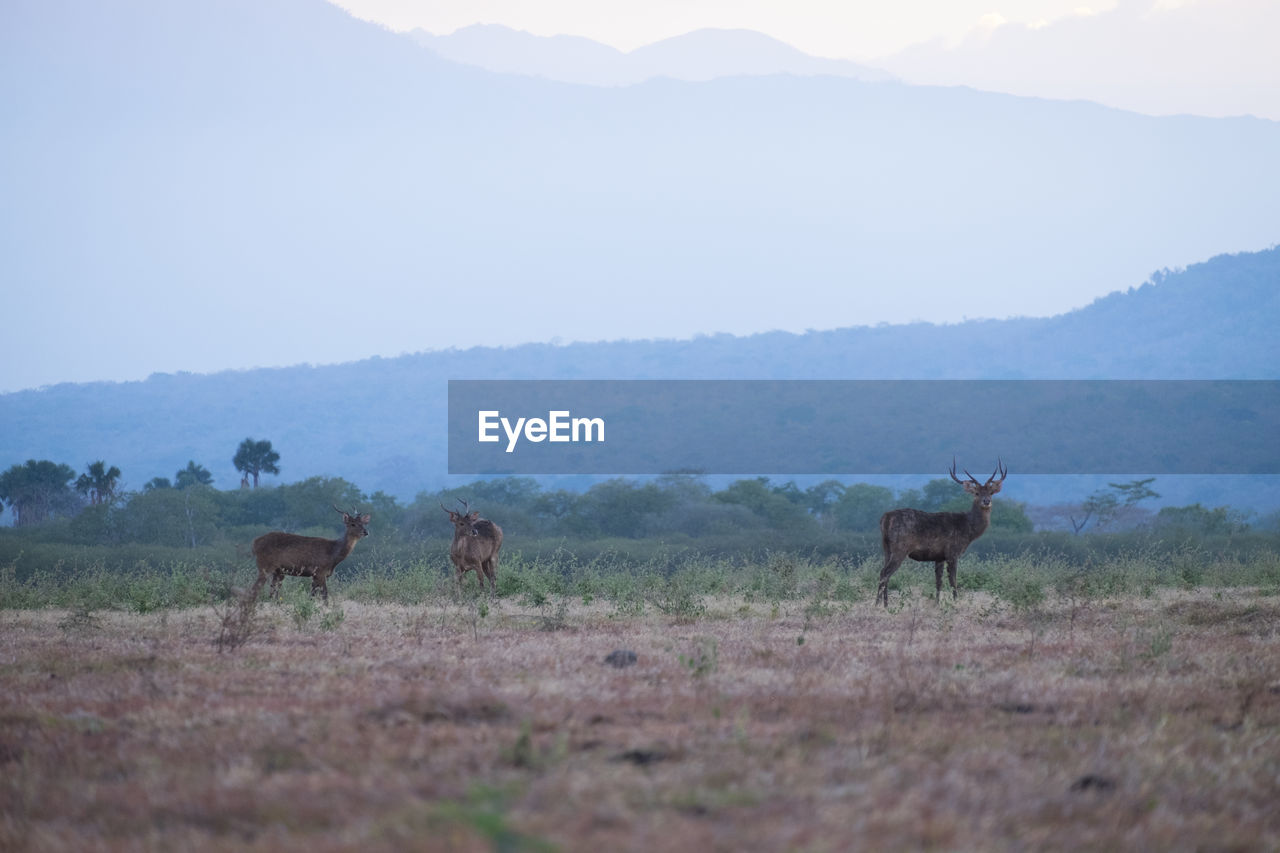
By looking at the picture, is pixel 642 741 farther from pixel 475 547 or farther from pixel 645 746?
pixel 475 547

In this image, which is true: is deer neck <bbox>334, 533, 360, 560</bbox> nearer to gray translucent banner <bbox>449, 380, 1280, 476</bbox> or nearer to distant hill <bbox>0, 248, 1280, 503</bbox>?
gray translucent banner <bbox>449, 380, 1280, 476</bbox>

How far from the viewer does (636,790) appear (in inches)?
201

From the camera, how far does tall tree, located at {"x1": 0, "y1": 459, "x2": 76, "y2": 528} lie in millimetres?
66188

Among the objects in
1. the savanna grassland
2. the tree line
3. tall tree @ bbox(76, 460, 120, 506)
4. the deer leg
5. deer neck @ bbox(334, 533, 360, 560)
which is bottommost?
the tree line

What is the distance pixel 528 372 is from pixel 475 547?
146 meters

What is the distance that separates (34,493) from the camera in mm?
66500

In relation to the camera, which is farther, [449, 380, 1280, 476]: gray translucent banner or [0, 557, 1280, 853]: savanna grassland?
[449, 380, 1280, 476]: gray translucent banner

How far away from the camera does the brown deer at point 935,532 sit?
59.1 ft

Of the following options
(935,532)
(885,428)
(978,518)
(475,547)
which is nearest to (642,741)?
(935,532)

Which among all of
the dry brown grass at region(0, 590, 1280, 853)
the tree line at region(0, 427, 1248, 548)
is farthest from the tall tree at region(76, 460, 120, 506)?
the dry brown grass at region(0, 590, 1280, 853)

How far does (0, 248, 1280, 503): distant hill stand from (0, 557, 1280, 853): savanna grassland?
105 meters

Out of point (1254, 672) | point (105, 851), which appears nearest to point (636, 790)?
point (105, 851)

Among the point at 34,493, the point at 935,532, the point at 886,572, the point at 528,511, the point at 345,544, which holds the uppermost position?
the point at 935,532

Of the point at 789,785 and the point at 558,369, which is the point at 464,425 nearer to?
the point at 558,369
